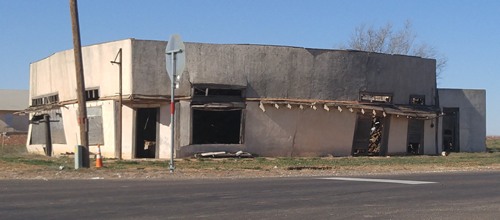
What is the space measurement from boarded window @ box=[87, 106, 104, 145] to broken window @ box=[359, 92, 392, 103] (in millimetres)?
12602

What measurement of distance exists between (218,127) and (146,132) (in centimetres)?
350

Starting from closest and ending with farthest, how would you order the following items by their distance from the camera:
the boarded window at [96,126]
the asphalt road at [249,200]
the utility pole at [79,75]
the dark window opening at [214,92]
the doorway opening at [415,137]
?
the asphalt road at [249,200]
the utility pole at [79,75]
the dark window opening at [214,92]
the boarded window at [96,126]
the doorway opening at [415,137]

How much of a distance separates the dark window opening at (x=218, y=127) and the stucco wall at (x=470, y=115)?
14.9m

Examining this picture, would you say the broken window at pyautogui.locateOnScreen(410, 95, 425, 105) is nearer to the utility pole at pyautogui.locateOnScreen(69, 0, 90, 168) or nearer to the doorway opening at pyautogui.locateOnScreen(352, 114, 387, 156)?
the doorway opening at pyautogui.locateOnScreen(352, 114, 387, 156)

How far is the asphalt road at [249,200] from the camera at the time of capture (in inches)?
409

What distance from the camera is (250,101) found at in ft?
106

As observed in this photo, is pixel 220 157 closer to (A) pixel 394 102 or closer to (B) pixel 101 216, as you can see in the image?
(A) pixel 394 102

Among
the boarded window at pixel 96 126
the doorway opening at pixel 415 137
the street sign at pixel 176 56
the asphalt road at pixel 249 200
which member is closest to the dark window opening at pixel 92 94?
the boarded window at pixel 96 126

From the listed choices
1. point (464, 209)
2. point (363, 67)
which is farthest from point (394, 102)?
point (464, 209)

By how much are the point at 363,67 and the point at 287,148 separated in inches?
221

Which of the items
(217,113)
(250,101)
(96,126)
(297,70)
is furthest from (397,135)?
(96,126)

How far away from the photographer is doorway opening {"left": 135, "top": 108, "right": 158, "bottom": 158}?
107ft

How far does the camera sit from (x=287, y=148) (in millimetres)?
33500

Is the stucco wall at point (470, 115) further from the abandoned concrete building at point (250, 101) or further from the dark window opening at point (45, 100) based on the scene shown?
the dark window opening at point (45, 100)
